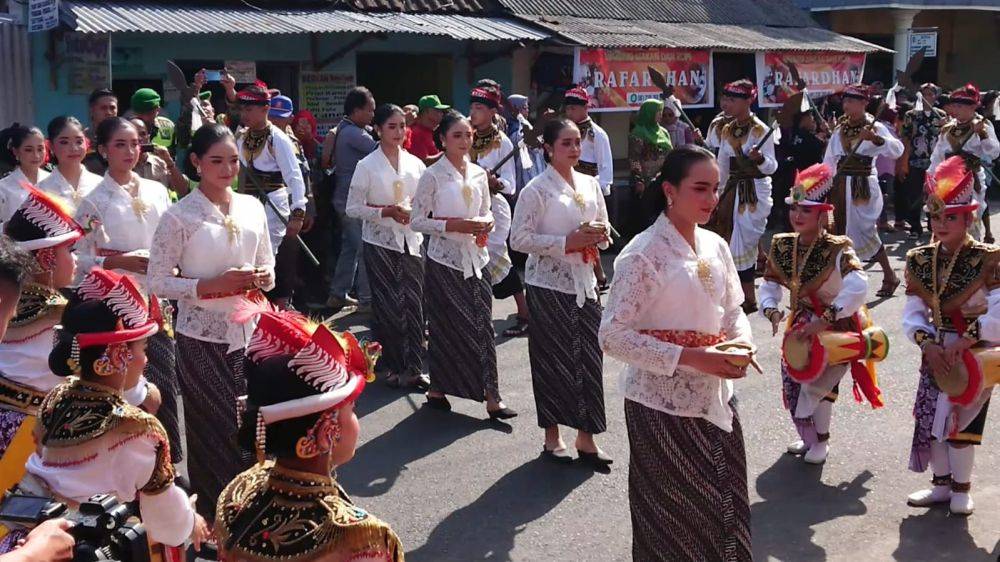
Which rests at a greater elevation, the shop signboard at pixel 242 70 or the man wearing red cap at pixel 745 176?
the shop signboard at pixel 242 70

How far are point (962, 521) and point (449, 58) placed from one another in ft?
33.5

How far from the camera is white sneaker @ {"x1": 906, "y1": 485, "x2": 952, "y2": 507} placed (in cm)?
598

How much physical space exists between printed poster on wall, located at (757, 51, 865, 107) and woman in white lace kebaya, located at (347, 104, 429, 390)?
392 inches

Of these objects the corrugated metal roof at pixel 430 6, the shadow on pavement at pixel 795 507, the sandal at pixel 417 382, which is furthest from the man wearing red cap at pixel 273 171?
the corrugated metal roof at pixel 430 6

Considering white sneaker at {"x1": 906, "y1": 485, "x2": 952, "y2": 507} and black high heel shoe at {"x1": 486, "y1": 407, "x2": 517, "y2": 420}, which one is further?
black high heel shoe at {"x1": 486, "y1": 407, "x2": 517, "y2": 420}

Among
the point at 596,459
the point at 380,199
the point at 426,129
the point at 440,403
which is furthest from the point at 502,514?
the point at 426,129

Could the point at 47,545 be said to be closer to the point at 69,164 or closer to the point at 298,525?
the point at 298,525

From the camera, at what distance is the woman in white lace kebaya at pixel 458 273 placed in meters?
7.49

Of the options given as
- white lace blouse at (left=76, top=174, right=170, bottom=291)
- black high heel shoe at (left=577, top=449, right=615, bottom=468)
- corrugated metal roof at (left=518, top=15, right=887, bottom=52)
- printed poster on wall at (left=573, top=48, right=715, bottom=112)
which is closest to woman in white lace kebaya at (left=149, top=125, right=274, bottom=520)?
white lace blouse at (left=76, top=174, right=170, bottom=291)

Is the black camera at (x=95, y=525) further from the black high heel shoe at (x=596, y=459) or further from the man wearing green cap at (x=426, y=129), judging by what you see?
the man wearing green cap at (x=426, y=129)

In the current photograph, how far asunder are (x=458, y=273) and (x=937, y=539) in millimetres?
3278

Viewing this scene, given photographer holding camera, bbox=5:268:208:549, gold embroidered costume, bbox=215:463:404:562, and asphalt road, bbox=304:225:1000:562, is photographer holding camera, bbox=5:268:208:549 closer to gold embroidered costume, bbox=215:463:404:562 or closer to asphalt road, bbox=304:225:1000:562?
gold embroidered costume, bbox=215:463:404:562

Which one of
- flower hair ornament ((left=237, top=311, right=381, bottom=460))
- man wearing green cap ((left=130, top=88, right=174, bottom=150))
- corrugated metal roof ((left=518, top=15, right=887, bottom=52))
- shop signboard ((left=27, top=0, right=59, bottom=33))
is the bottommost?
flower hair ornament ((left=237, top=311, right=381, bottom=460))

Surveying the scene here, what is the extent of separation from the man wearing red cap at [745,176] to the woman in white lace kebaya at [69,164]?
610cm
